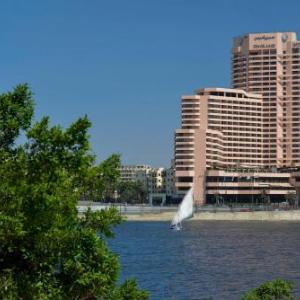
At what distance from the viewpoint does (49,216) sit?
1574 centimetres

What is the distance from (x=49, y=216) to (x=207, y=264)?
235ft

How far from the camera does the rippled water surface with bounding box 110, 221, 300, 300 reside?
204 ft

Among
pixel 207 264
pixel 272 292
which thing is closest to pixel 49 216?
pixel 272 292

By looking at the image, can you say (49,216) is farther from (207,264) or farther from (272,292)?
(207,264)

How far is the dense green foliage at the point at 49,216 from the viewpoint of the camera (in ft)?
52.2

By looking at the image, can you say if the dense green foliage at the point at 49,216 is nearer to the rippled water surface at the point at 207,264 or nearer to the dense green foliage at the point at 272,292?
the dense green foliage at the point at 272,292

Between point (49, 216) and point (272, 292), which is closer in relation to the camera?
point (49, 216)

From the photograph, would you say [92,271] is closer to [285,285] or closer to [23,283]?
[23,283]

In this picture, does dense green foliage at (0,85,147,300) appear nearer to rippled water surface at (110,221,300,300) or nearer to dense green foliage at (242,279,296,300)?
dense green foliage at (242,279,296,300)

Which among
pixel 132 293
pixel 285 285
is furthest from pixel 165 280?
pixel 132 293

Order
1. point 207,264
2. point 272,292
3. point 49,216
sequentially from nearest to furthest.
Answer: point 49,216, point 272,292, point 207,264

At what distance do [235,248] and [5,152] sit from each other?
96898 mm

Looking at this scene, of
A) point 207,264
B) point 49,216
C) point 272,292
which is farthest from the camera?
point 207,264

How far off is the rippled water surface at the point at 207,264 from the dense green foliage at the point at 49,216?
130 feet
